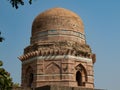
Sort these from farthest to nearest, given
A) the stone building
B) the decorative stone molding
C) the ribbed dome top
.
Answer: the ribbed dome top
the decorative stone molding
the stone building

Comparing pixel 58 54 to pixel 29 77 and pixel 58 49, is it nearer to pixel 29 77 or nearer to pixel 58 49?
pixel 58 49

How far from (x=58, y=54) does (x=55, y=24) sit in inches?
89.4

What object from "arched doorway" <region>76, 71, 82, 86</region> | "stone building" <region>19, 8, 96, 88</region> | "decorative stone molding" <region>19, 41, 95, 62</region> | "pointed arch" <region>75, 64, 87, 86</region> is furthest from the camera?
"arched doorway" <region>76, 71, 82, 86</region>

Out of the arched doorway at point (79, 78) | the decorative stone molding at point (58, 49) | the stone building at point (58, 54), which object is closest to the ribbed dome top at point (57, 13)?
the stone building at point (58, 54)

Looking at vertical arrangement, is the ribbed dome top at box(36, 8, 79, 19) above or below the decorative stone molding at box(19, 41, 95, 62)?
above

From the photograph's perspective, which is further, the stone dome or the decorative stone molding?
the stone dome

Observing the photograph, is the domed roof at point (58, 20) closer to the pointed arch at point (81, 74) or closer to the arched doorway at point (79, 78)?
the pointed arch at point (81, 74)

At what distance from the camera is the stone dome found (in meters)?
19.3

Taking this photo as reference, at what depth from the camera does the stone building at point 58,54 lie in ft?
59.0

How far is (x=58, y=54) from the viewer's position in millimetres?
18344

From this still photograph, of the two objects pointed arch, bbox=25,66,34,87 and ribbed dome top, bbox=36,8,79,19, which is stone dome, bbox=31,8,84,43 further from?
pointed arch, bbox=25,66,34,87

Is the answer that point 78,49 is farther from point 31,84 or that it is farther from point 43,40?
point 31,84

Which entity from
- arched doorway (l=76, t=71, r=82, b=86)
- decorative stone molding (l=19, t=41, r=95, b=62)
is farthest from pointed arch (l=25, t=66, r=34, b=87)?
arched doorway (l=76, t=71, r=82, b=86)

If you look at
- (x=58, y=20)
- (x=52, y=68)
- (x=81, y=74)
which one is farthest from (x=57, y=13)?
(x=81, y=74)
